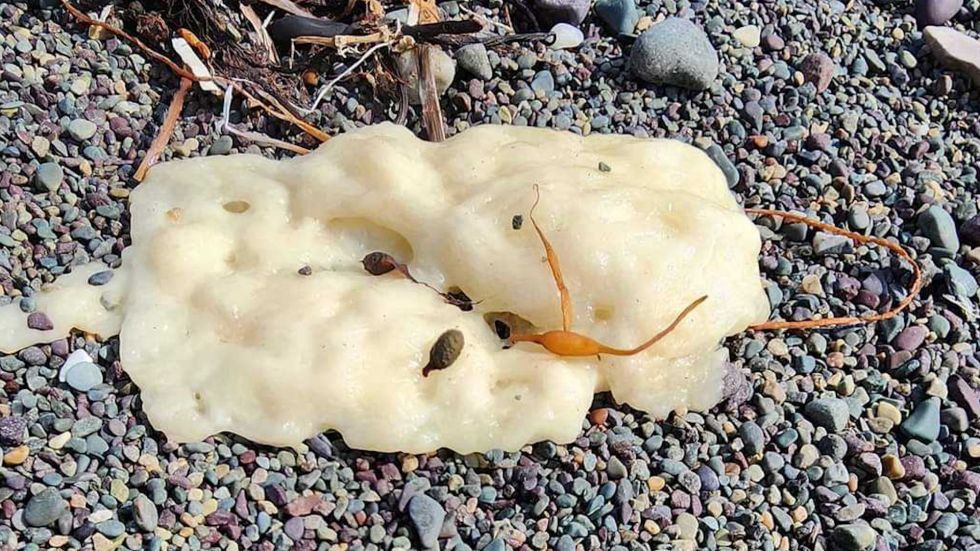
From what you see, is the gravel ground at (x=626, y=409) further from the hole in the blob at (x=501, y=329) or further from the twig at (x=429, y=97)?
the hole in the blob at (x=501, y=329)

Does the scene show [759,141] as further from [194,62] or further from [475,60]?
[194,62]

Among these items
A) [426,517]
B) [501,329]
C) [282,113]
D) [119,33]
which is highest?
[119,33]

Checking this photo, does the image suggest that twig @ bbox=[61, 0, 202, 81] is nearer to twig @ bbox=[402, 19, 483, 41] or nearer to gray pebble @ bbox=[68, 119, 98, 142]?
gray pebble @ bbox=[68, 119, 98, 142]

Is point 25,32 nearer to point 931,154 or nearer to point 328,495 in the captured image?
point 328,495

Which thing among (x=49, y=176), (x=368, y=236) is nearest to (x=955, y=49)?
(x=368, y=236)

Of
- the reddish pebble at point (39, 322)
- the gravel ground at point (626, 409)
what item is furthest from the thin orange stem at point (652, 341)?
the reddish pebble at point (39, 322)

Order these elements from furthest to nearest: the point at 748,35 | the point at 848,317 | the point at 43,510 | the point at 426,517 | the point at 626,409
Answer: the point at 748,35 → the point at 848,317 → the point at 626,409 → the point at 426,517 → the point at 43,510
